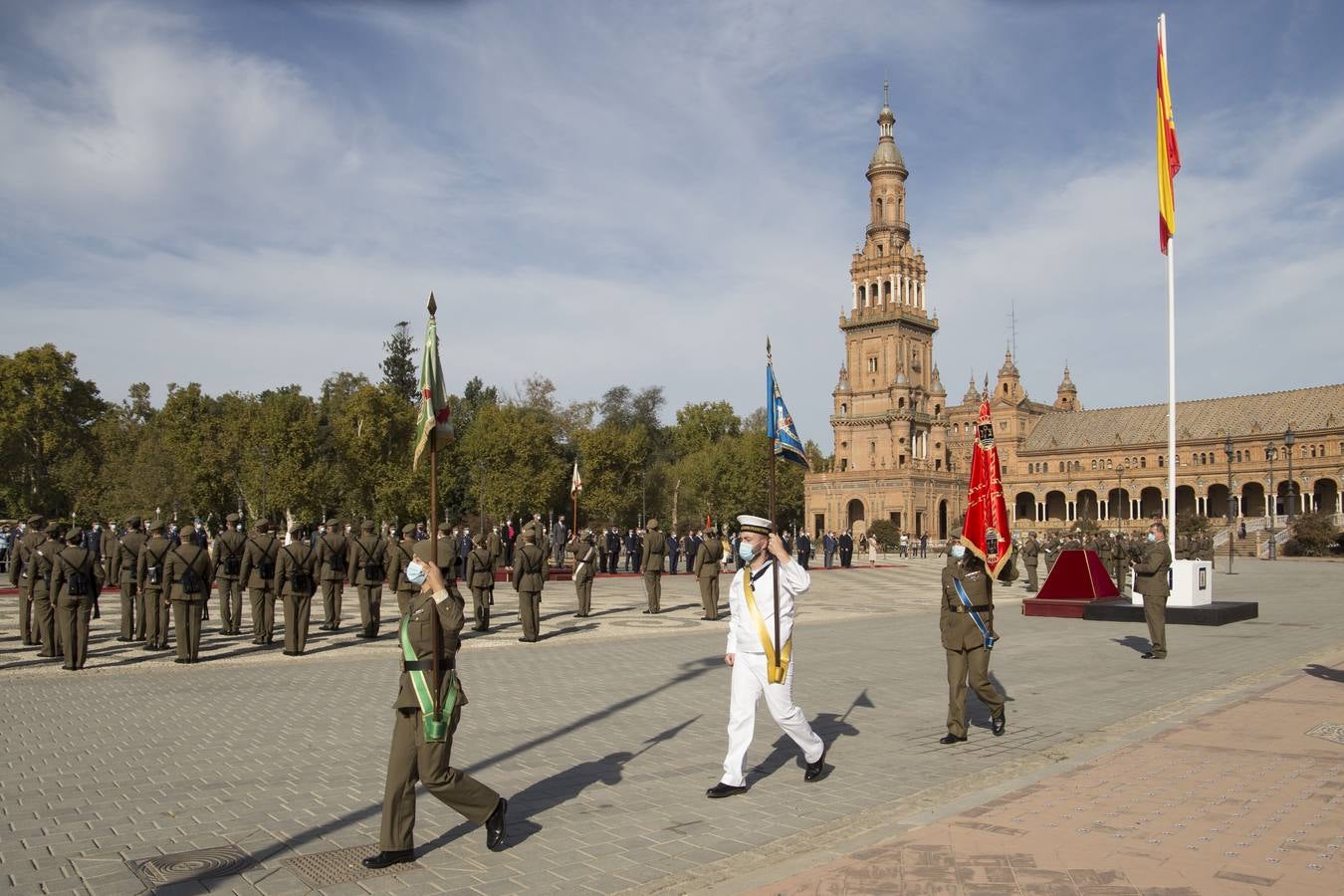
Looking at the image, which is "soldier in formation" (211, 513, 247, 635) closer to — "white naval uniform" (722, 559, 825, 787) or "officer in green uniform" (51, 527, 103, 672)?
"officer in green uniform" (51, 527, 103, 672)

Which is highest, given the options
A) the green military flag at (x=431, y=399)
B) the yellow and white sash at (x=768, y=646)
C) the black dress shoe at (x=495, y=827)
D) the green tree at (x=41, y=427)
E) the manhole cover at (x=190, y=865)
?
the green tree at (x=41, y=427)

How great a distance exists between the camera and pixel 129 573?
16.8 metres

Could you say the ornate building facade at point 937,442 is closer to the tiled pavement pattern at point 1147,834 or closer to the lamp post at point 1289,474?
the lamp post at point 1289,474

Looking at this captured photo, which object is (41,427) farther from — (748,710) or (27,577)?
(748,710)

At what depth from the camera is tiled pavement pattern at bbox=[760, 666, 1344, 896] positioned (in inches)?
221

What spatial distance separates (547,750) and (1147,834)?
5.03m

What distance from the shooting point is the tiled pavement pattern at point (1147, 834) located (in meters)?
5.62

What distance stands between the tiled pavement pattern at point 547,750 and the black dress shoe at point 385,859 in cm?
13

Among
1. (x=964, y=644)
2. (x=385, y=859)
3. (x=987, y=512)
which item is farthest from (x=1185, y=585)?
(x=385, y=859)

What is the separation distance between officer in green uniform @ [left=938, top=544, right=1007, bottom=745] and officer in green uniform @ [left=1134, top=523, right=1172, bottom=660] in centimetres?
680

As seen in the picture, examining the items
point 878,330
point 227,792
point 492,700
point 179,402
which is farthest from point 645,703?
point 878,330

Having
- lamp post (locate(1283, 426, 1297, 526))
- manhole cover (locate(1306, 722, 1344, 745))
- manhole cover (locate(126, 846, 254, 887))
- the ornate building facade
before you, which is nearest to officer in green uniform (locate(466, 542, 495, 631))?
manhole cover (locate(126, 846, 254, 887))

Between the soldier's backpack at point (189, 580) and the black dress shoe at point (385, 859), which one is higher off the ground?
the soldier's backpack at point (189, 580)

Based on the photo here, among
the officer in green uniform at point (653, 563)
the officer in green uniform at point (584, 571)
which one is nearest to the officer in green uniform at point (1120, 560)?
the officer in green uniform at point (653, 563)
